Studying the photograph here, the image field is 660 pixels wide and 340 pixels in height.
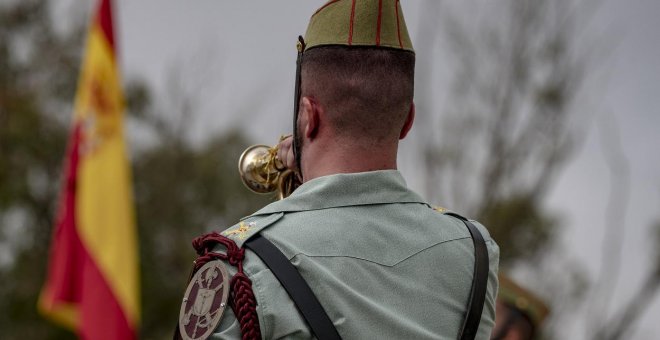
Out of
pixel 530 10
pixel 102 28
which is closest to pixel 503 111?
pixel 530 10

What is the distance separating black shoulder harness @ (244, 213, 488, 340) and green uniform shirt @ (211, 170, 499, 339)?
0.01 metres

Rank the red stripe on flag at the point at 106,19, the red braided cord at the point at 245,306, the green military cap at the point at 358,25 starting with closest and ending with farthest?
the red braided cord at the point at 245,306 < the green military cap at the point at 358,25 < the red stripe on flag at the point at 106,19

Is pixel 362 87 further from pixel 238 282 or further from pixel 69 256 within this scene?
pixel 69 256

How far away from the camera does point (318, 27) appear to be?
230 centimetres

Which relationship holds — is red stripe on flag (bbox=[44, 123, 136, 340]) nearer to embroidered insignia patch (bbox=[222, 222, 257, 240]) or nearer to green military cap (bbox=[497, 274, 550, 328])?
green military cap (bbox=[497, 274, 550, 328])

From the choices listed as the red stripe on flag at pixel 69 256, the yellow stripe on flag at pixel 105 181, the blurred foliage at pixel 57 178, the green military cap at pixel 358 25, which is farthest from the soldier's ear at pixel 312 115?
the blurred foliage at pixel 57 178

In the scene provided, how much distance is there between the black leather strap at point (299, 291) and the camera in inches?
80.8

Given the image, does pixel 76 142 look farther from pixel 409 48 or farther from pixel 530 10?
pixel 409 48

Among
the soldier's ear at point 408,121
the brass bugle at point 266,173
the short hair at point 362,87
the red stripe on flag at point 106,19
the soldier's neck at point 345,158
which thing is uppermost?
the short hair at point 362,87

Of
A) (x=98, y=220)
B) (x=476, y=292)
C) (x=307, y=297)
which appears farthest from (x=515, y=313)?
(x=98, y=220)

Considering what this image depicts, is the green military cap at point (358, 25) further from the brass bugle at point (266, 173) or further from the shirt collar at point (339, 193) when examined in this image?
the brass bugle at point (266, 173)

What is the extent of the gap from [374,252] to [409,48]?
0.42 metres

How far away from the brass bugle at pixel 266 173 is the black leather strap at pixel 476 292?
0.53m

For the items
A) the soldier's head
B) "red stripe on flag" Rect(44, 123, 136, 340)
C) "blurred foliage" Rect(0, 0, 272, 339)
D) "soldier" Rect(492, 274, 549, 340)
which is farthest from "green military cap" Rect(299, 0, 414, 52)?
"blurred foliage" Rect(0, 0, 272, 339)
